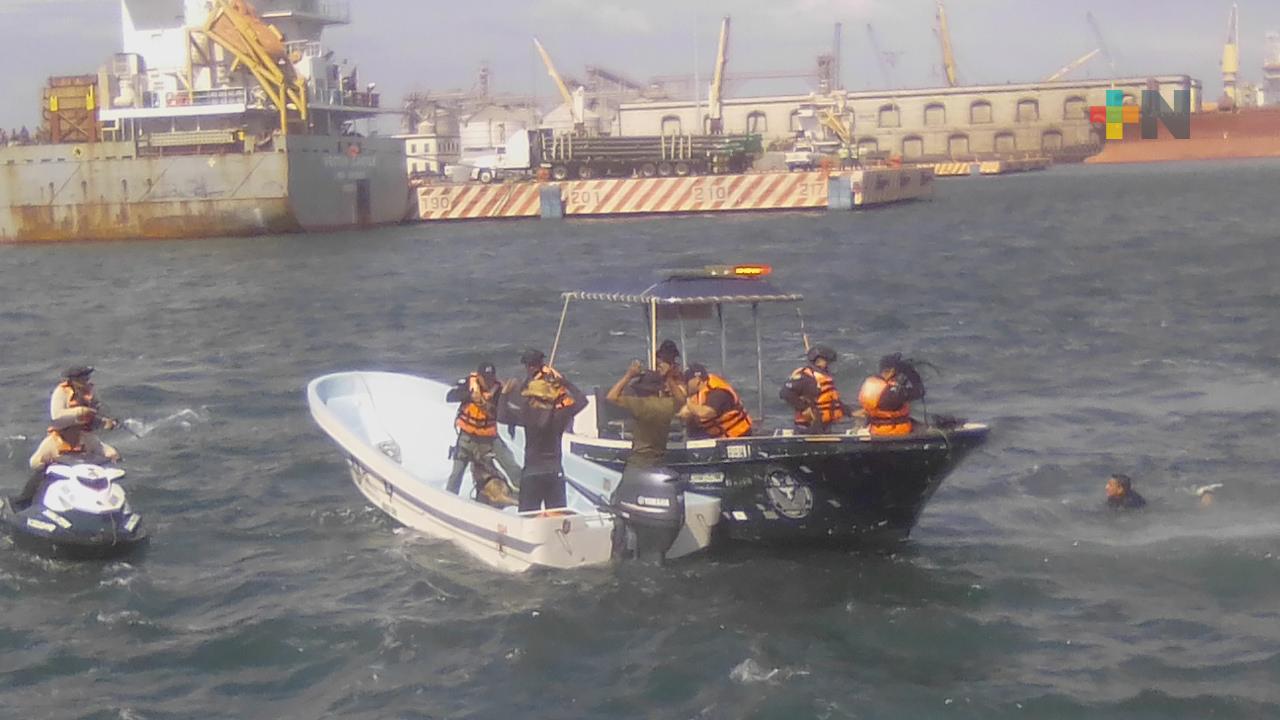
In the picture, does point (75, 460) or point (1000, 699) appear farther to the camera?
point (75, 460)

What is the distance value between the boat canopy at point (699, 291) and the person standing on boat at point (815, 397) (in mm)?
632

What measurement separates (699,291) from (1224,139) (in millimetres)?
123262

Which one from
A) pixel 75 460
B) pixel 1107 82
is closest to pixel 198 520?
pixel 75 460

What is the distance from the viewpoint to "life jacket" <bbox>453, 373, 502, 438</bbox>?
13742 mm

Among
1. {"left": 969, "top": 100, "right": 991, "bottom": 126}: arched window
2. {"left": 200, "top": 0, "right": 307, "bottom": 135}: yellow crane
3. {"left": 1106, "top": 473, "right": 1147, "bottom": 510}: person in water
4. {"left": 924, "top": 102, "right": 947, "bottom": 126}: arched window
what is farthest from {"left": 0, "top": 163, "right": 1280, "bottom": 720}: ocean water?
{"left": 969, "top": 100, "right": 991, "bottom": 126}: arched window

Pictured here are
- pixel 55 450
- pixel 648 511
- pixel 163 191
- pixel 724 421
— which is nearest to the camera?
pixel 648 511

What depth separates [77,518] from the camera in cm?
1303

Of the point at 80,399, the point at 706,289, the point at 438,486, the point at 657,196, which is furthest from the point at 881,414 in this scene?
the point at 657,196

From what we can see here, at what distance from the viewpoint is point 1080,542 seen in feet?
45.3

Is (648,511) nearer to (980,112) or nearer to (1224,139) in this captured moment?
(1224,139)

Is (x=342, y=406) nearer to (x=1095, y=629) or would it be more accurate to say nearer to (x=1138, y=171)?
(x=1095, y=629)

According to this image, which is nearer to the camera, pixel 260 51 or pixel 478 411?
pixel 478 411

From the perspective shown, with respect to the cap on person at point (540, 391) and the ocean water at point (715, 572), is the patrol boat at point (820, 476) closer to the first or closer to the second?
the ocean water at point (715, 572)

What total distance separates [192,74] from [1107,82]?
97.7 metres
